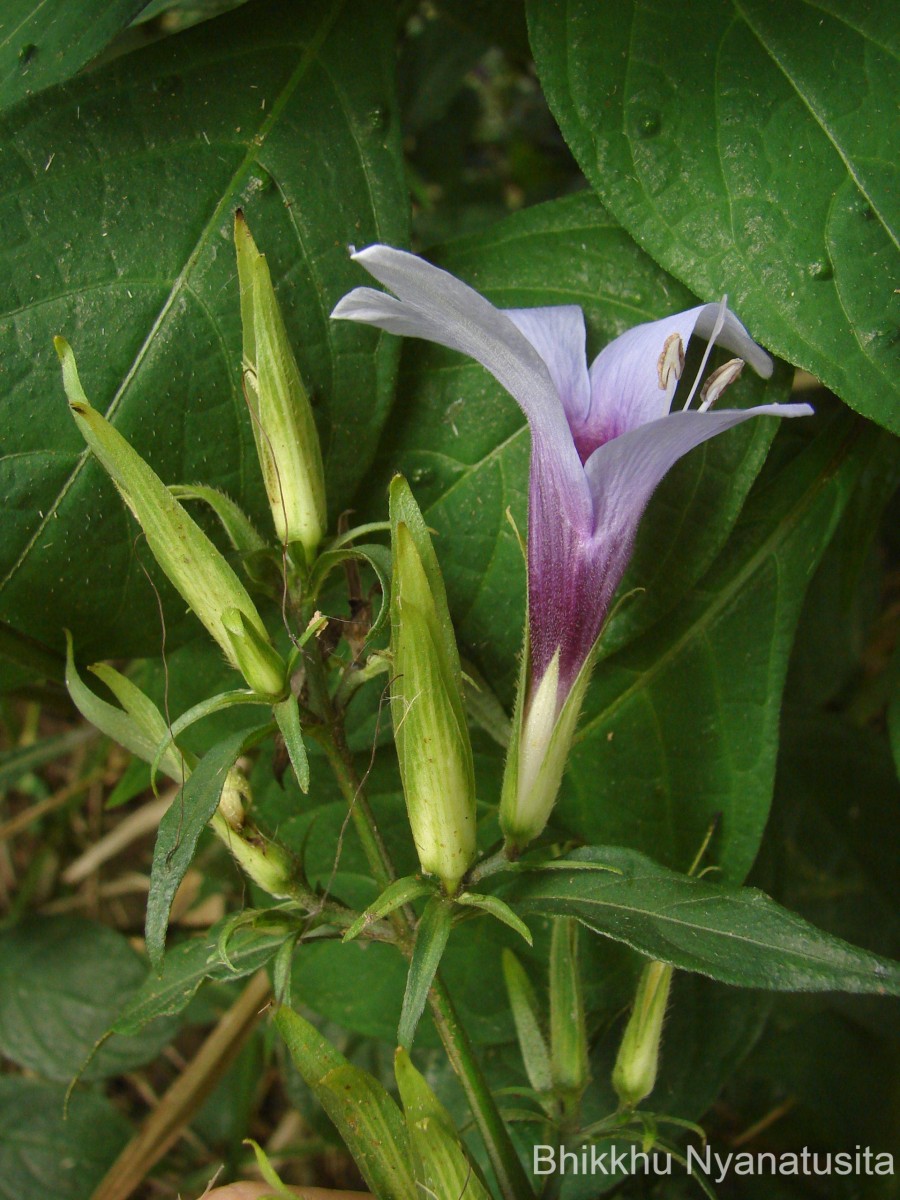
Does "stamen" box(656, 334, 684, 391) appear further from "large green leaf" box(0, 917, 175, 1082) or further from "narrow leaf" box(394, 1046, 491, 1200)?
"large green leaf" box(0, 917, 175, 1082)

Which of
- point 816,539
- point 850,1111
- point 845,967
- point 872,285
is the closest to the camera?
point 845,967

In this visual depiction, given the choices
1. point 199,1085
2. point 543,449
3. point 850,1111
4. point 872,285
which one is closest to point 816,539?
point 872,285

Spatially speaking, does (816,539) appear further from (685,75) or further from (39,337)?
(39,337)

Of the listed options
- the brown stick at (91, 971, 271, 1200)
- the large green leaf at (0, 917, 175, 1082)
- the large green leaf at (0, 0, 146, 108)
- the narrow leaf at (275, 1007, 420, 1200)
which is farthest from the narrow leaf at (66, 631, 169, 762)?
the large green leaf at (0, 917, 175, 1082)

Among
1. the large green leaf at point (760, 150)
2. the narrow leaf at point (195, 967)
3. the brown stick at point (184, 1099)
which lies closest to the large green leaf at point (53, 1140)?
the brown stick at point (184, 1099)

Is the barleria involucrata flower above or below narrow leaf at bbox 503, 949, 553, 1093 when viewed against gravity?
above

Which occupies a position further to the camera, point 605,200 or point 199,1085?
point 199,1085
